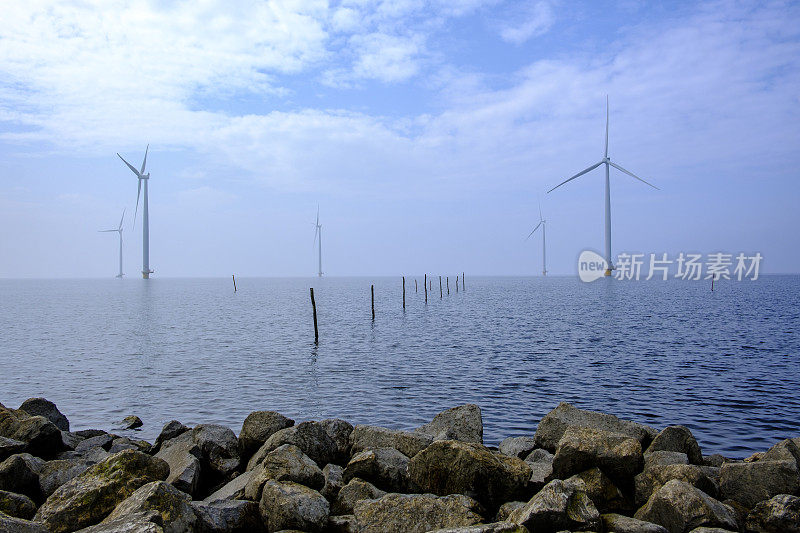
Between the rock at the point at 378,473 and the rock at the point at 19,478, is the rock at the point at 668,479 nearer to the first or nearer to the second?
the rock at the point at 378,473

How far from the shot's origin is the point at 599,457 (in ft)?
28.7

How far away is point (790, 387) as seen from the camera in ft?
76.2

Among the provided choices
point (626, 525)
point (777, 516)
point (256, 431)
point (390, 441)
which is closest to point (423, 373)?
point (256, 431)

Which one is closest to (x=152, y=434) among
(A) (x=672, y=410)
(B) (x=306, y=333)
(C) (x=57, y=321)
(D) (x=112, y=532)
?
(D) (x=112, y=532)

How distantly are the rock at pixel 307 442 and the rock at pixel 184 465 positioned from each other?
101 cm

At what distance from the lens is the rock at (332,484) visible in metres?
8.75

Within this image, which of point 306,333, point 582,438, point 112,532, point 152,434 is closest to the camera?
point 112,532

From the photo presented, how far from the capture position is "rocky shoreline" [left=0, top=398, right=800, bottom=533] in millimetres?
7055

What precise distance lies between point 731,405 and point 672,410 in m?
2.52

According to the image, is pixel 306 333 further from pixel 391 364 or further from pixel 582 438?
pixel 582 438

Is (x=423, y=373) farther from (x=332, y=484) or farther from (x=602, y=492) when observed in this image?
(x=602, y=492)

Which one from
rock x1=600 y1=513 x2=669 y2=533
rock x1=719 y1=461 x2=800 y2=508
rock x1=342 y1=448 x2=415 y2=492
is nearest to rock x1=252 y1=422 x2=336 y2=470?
rock x1=342 y1=448 x2=415 y2=492

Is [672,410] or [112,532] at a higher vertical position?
[112,532]

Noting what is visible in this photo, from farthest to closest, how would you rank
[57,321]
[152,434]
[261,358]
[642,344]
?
[57,321] < [642,344] < [261,358] < [152,434]
